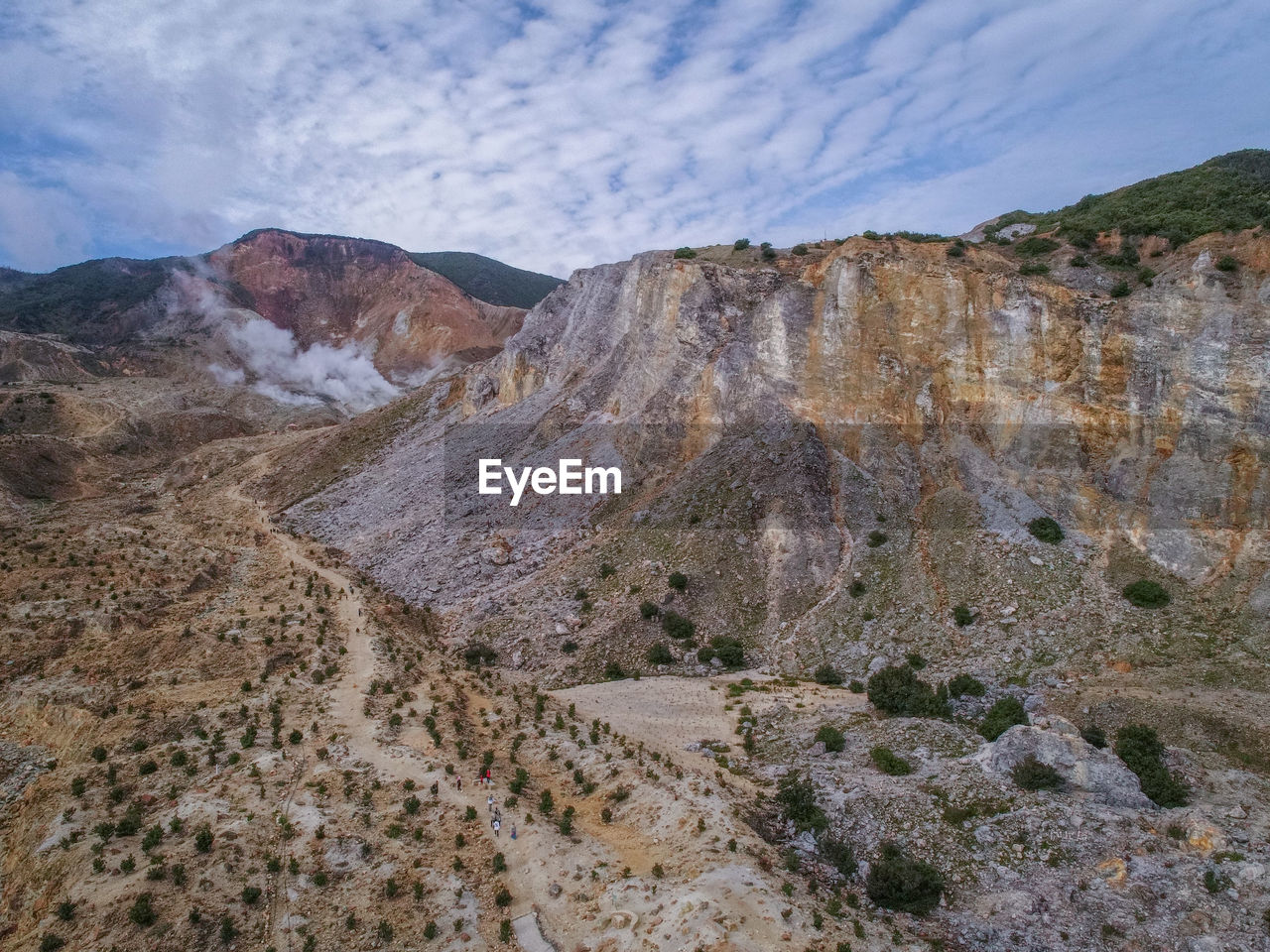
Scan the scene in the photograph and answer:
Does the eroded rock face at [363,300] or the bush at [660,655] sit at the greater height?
the eroded rock face at [363,300]

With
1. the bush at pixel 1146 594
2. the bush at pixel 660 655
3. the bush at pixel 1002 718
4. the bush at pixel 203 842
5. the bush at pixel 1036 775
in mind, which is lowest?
the bush at pixel 1036 775

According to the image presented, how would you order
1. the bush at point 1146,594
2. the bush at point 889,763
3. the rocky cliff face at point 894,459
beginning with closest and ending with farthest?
the bush at point 889,763 → the bush at point 1146,594 → the rocky cliff face at point 894,459

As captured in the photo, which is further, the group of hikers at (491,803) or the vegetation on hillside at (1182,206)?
the vegetation on hillside at (1182,206)

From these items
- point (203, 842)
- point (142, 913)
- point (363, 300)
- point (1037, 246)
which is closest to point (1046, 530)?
point (1037, 246)

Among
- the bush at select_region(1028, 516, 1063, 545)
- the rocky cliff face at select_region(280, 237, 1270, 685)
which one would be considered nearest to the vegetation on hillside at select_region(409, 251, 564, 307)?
the rocky cliff face at select_region(280, 237, 1270, 685)

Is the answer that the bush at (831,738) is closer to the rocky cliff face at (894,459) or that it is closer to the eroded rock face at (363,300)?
the rocky cliff face at (894,459)

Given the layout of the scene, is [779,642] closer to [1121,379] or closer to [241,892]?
[1121,379]

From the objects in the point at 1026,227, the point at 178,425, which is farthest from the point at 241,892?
the point at 178,425

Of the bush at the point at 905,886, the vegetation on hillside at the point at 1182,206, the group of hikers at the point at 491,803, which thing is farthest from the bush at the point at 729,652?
the vegetation on hillside at the point at 1182,206
